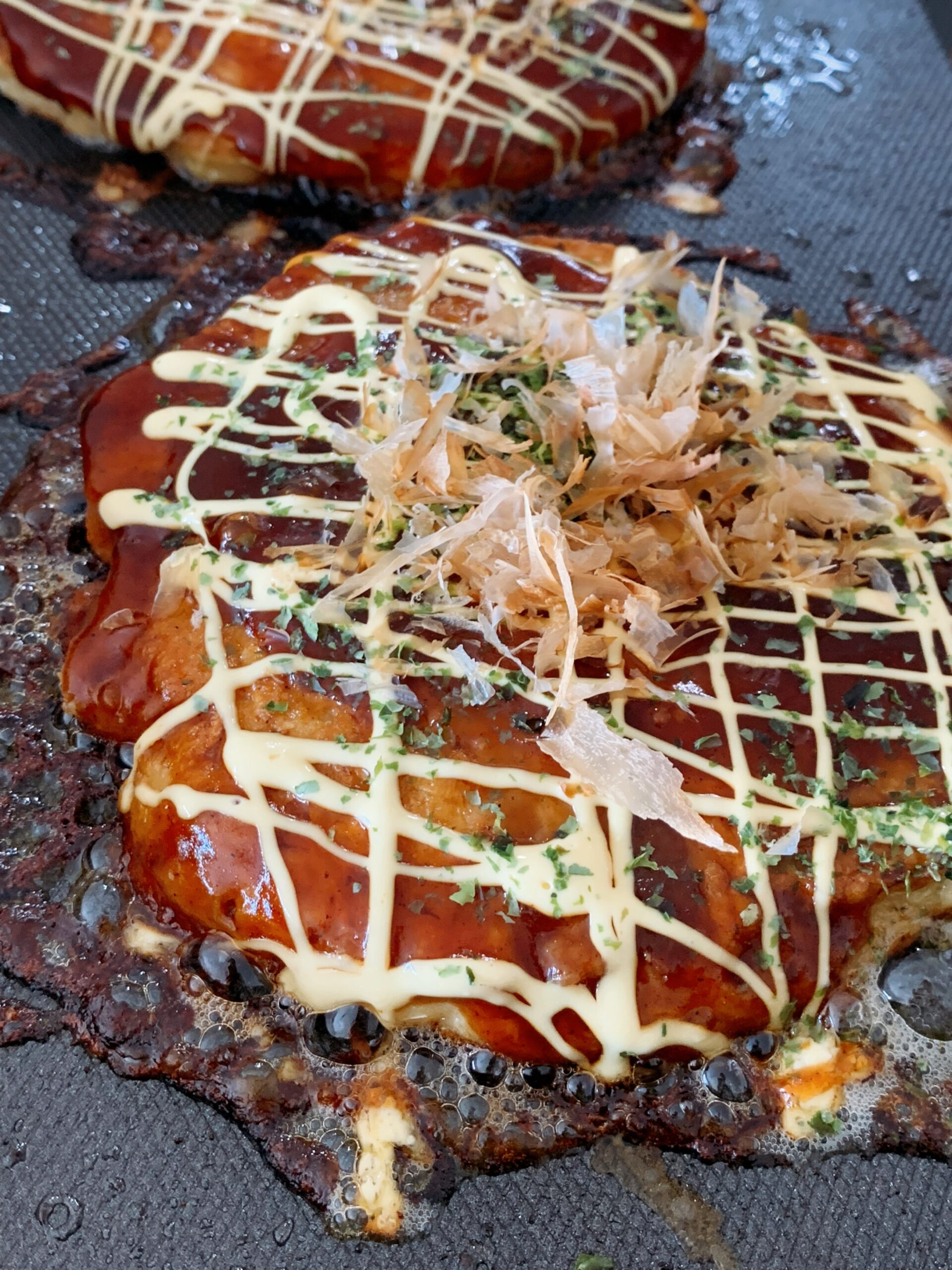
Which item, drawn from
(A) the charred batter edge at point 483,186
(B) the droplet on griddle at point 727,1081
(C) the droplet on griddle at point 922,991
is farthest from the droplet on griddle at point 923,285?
(B) the droplet on griddle at point 727,1081

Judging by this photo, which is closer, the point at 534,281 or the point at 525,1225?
the point at 525,1225

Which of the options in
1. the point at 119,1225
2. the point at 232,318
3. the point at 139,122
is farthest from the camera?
the point at 139,122

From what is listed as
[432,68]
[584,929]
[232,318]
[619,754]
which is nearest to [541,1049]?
[584,929]

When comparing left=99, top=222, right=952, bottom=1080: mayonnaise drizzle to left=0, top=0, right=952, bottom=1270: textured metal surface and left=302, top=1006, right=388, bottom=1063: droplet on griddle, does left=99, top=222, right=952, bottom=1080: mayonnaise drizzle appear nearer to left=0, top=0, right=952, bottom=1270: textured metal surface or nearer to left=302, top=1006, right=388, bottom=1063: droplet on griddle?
left=302, top=1006, right=388, bottom=1063: droplet on griddle

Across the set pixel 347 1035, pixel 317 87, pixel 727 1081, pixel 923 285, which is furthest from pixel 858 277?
pixel 347 1035

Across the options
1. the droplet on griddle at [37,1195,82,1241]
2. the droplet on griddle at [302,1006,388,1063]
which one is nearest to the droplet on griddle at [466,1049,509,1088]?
the droplet on griddle at [302,1006,388,1063]

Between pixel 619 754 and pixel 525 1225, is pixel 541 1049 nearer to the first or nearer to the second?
pixel 525 1225

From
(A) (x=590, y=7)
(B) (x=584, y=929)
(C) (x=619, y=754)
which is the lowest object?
(B) (x=584, y=929)
